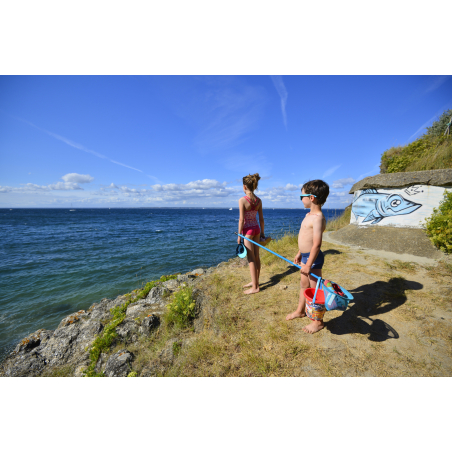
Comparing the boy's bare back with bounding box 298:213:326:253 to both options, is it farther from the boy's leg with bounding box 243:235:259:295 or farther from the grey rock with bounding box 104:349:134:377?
the grey rock with bounding box 104:349:134:377

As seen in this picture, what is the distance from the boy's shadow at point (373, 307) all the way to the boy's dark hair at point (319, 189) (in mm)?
1982

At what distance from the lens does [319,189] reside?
108 inches

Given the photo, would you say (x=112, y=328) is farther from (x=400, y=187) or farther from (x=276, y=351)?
(x=400, y=187)

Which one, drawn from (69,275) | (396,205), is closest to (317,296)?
(396,205)

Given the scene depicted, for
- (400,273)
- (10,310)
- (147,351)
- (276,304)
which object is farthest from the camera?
(10,310)

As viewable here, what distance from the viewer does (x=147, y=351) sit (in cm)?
321

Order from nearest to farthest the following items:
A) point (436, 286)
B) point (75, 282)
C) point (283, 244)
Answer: point (436, 286) < point (283, 244) < point (75, 282)

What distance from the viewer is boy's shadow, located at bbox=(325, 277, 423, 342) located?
2.87 metres

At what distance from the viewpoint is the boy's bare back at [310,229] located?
2.63 metres

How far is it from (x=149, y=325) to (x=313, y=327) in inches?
122
